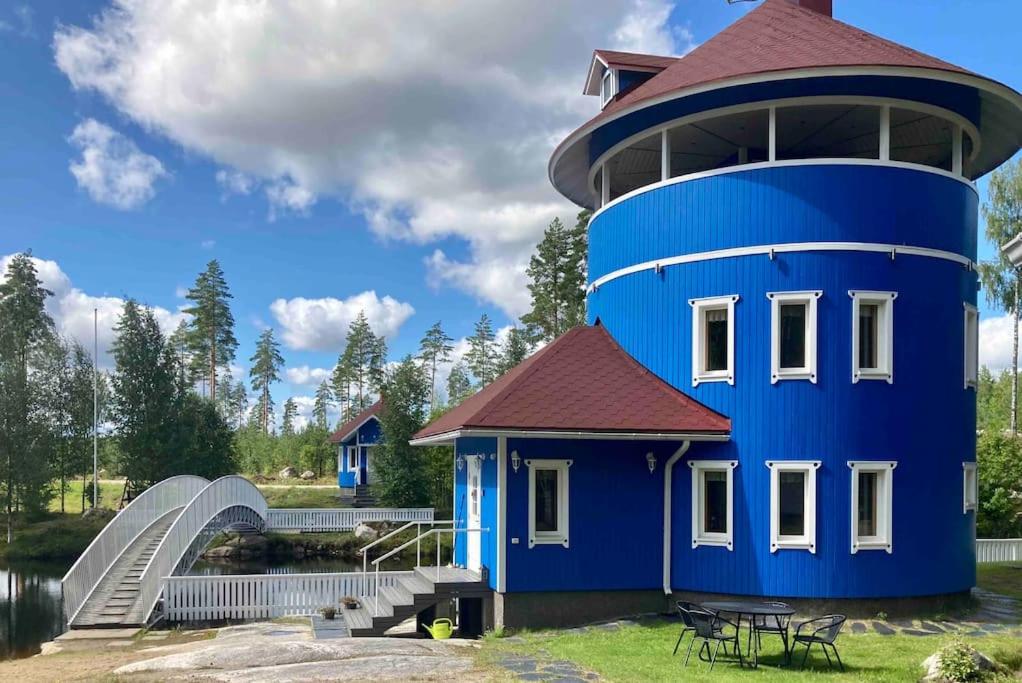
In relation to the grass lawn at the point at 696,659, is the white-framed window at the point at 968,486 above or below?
above

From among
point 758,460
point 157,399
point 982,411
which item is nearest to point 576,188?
point 758,460

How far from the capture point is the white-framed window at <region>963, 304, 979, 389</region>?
1372 centimetres

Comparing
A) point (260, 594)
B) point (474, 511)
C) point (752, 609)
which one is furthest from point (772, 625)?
point (260, 594)

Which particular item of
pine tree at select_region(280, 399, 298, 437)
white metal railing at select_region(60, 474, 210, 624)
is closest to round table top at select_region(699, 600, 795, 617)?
white metal railing at select_region(60, 474, 210, 624)

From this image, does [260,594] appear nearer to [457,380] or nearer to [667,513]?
[667,513]

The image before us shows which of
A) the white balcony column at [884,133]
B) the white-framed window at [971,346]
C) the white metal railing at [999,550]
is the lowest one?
the white metal railing at [999,550]

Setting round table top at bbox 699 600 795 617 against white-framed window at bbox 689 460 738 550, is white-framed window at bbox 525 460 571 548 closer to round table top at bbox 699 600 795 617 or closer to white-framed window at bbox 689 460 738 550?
white-framed window at bbox 689 460 738 550

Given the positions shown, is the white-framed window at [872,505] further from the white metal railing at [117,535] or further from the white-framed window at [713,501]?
the white metal railing at [117,535]

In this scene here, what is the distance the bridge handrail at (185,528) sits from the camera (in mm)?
15555

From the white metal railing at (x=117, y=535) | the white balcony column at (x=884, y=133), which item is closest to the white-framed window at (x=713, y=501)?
the white balcony column at (x=884, y=133)

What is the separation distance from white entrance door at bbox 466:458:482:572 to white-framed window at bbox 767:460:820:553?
4649 mm

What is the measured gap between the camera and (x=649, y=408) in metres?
13.1

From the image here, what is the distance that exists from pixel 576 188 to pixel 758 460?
8302mm

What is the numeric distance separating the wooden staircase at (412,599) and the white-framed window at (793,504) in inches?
175
